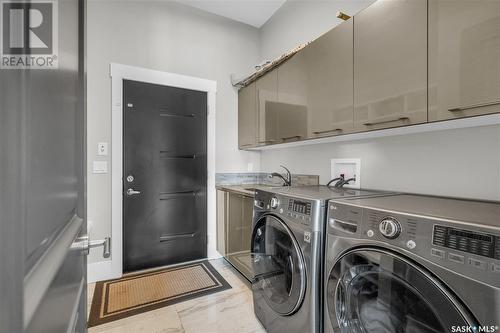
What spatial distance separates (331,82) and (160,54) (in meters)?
1.92

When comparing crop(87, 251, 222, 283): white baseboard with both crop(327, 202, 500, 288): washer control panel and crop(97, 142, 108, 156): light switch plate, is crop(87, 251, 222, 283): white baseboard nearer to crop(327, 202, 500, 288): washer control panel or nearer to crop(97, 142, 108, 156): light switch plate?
crop(97, 142, 108, 156): light switch plate

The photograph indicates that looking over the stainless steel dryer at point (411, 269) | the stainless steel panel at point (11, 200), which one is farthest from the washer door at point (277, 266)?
the stainless steel panel at point (11, 200)

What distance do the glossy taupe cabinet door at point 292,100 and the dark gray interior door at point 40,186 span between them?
1.55 metres

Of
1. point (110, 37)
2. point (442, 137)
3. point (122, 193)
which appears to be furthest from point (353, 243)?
point (110, 37)

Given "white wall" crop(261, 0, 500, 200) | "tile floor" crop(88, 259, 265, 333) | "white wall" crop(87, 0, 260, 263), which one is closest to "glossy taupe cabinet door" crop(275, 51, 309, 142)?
"white wall" crop(261, 0, 500, 200)

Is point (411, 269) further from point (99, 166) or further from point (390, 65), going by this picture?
point (99, 166)

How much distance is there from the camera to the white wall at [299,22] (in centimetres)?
195

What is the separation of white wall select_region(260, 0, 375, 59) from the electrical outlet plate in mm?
1163

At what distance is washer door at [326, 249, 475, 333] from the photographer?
72 centimetres

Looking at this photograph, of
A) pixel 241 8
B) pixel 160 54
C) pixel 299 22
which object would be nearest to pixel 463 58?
pixel 299 22

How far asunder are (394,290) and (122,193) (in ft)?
7.72

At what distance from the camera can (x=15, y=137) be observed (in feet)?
0.85

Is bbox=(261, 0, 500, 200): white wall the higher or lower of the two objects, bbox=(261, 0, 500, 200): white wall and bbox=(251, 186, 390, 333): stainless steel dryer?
the higher

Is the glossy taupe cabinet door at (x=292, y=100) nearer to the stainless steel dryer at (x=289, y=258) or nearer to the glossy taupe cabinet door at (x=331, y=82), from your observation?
the glossy taupe cabinet door at (x=331, y=82)
